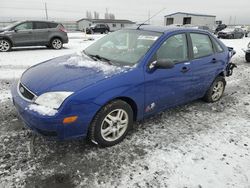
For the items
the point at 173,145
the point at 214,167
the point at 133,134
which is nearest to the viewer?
the point at 214,167

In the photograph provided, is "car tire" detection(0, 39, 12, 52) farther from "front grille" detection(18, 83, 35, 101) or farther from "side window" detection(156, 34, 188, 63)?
"side window" detection(156, 34, 188, 63)

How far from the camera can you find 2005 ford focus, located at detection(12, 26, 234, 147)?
111 inches

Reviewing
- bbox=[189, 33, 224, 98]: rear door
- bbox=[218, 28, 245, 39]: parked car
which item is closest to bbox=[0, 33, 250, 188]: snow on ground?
Answer: bbox=[189, 33, 224, 98]: rear door

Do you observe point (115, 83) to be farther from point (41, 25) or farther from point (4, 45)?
point (41, 25)

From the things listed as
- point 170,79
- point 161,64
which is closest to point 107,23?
point 170,79

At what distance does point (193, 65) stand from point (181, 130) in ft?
3.80

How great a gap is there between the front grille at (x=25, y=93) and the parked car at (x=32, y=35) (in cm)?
955

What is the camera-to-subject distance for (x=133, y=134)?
374cm

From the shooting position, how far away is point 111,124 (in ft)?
10.7

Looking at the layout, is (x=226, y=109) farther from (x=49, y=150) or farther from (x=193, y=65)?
(x=49, y=150)

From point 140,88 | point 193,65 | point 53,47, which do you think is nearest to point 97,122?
point 140,88

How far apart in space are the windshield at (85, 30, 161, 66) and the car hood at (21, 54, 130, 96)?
0.88 feet

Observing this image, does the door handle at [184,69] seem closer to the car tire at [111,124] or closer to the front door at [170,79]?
the front door at [170,79]

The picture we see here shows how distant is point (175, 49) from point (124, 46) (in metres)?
0.85
